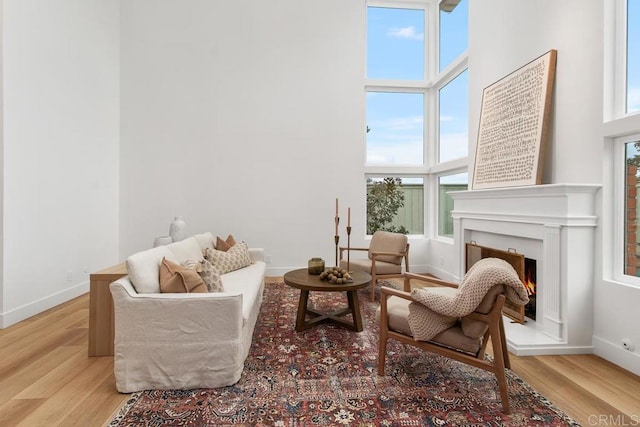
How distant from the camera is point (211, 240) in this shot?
447 cm

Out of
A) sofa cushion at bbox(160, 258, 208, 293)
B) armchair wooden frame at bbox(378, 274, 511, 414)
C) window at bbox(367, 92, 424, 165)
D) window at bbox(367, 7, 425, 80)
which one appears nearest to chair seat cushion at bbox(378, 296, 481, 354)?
armchair wooden frame at bbox(378, 274, 511, 414)

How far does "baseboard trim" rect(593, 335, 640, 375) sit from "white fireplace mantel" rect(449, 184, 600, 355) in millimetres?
61

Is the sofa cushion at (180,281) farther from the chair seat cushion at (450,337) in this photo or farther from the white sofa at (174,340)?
the chair seat cushion at (450,337)

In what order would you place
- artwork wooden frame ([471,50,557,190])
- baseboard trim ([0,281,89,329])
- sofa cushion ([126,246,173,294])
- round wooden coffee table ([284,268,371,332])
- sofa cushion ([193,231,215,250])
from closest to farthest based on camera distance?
sofa cushion ([126,246,173,294]), round wooden coffee table ([284,268,371,332]), artwork wooden frame ([471,50,557,190]), baseboard trim ([0,281,89,329]), sofa cushion ([193,231,215,250])

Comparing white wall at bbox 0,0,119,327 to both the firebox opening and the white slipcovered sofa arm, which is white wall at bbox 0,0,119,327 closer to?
the white slipcovered sofa arm

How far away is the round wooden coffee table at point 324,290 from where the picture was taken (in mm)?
3113

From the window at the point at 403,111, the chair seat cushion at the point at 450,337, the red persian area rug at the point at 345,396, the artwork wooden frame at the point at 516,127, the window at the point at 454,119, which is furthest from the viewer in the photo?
the window at the point at 403,111

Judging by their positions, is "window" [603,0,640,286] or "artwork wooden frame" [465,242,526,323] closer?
"window" [603,0,640,286]

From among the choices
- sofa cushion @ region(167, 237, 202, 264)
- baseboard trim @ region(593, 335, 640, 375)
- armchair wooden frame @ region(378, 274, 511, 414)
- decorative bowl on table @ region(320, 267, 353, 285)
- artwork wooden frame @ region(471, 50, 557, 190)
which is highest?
artwork wooden frame @ region(471, 50, 557, 190)

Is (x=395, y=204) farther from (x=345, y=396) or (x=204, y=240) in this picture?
(x=345, y=396)

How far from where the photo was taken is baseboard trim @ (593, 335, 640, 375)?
2.43 metres

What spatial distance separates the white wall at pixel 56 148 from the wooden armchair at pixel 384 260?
3360 mm

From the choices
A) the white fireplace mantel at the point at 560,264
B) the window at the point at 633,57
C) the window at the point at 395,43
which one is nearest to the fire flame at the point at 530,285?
the white fireplace mantel at the point at 560,264

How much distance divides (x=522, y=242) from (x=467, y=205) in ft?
3.18
